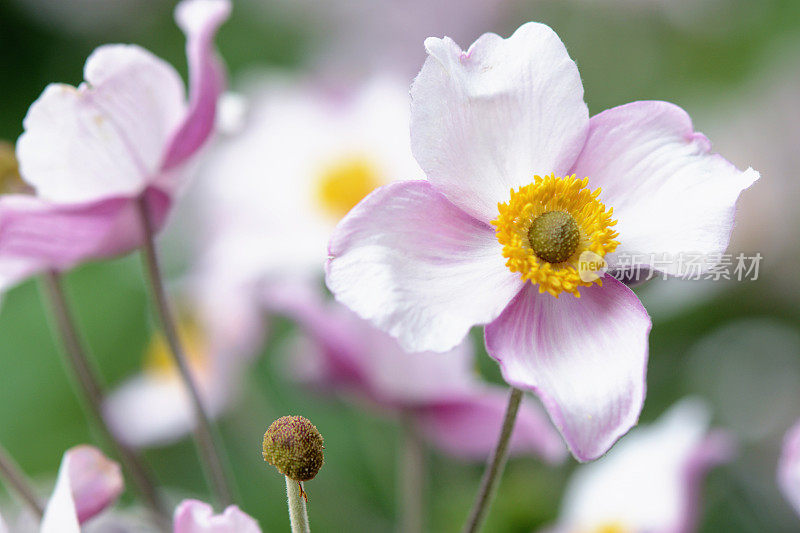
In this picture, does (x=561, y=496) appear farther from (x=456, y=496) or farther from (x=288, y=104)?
(x=288, y=104)

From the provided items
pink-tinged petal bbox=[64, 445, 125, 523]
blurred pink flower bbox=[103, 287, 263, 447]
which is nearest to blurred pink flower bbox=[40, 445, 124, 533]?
pink-tinged petal bbox=[64, 445, 125, 523]

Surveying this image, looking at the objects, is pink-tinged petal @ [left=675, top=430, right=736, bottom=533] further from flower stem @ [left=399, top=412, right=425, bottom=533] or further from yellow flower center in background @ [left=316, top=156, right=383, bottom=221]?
yellow flower center in background @ [left=316, top=156, right=383, bottom=221]

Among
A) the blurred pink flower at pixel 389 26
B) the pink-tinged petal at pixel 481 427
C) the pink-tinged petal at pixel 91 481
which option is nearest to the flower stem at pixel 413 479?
the pink-tinged petal at pixel 481 427

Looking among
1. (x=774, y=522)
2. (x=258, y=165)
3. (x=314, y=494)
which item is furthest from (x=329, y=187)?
(x=774, y=522)

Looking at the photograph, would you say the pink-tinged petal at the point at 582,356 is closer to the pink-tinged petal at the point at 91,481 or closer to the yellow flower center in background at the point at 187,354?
the pink-tinged petal at the point at 91,481

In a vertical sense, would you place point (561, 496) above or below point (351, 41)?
below

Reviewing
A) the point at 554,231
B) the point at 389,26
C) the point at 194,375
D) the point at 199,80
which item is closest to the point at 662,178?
the point at 554,231
